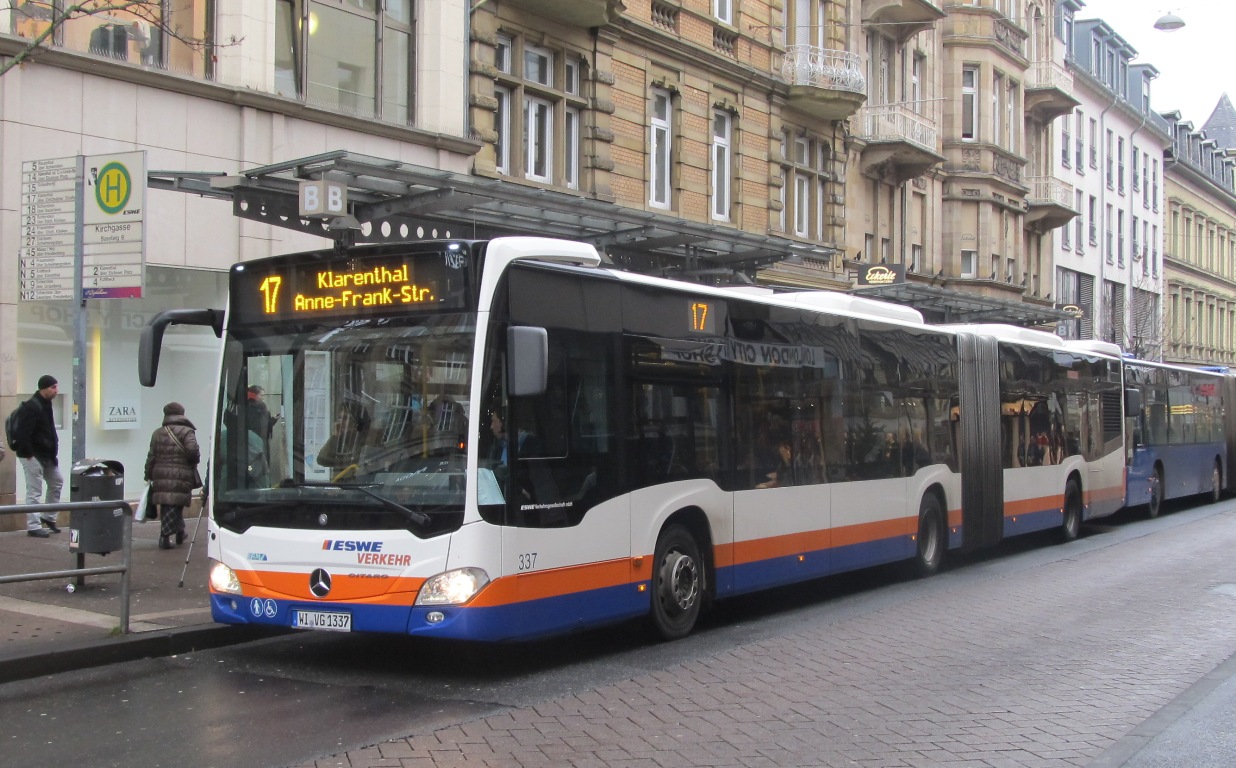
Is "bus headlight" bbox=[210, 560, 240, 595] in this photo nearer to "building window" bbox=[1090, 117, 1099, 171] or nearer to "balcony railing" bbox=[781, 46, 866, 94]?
"balcony railing" bbox=[781, 46, 866, 94]

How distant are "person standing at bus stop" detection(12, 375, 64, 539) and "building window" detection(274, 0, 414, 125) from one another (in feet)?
19.0

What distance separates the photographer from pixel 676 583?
389 inches

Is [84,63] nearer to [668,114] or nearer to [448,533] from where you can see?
[448,533]

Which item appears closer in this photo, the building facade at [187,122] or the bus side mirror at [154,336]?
the bus side mirror at [154,336]

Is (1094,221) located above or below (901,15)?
below

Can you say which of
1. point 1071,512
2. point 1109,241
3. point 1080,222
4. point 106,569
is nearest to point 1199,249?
point 1109,241

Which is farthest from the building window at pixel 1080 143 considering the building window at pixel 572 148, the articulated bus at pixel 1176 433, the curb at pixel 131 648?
the curb at pixel 131 648

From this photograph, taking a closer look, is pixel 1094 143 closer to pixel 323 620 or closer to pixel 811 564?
pixel 811 564

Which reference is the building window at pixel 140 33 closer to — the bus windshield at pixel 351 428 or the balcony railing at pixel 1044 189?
the bus windshield at pixel 351 428

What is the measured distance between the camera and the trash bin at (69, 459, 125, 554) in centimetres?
969

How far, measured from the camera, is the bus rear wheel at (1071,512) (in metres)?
18.7

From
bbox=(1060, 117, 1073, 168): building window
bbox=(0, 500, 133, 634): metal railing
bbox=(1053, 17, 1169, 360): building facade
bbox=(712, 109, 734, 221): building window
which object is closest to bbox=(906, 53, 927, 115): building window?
bbox=(712, 109, 734, 221): building window

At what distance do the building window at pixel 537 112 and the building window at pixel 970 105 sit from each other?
20.6 meters

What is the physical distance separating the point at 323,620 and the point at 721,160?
1987 cm
